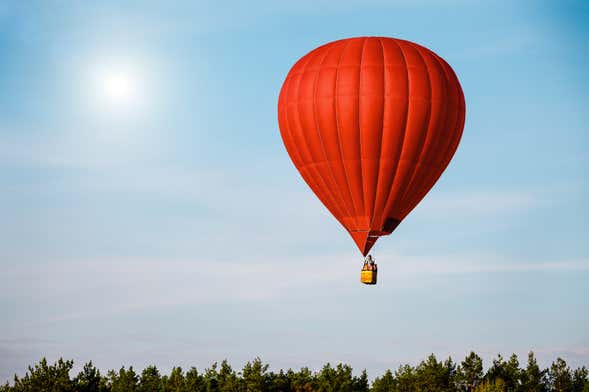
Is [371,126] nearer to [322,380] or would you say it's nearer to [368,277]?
[368,277]

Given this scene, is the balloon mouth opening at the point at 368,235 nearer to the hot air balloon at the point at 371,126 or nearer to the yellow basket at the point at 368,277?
the hot air balloon at the point at 371,126

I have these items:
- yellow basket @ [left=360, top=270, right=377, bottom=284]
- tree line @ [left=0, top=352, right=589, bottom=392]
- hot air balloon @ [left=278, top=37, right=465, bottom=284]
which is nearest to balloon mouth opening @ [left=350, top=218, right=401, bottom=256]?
hot air balloon @ [left=278, top=37, right=465, bottom=284]

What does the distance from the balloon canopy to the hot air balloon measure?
1.6 inches

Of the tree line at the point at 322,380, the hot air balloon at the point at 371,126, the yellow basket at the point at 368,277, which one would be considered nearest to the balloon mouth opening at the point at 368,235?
the hot air balloon at the point at 371,126

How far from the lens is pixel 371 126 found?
40.1 metres

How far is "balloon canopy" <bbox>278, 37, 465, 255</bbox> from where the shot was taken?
40156 millimetres

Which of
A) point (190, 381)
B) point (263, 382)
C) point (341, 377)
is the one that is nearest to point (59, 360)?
point (190, 381)

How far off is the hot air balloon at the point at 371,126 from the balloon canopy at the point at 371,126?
0.04 metres

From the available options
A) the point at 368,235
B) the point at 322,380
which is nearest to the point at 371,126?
the point at 368,235

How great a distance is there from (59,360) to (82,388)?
2950 mm

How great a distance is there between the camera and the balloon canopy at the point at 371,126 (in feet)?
132

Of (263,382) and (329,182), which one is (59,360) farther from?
(329,182)

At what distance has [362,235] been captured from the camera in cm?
4066

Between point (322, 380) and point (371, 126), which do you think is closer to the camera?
point (371, 126)
